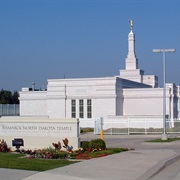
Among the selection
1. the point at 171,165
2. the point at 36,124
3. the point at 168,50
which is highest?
the point at 168,50

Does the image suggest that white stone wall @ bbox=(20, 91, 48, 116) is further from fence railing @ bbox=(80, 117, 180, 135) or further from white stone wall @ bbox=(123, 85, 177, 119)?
fence railing @ bbox=(80, 117, 180, 135)

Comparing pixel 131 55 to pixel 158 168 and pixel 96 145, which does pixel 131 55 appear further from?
pixel 158 168

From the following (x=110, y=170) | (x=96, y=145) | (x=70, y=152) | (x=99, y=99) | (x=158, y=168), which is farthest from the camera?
(x=99, y=99)

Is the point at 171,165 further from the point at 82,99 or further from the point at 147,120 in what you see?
the point at 82,99

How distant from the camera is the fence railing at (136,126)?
42.0 m

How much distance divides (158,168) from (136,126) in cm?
2947

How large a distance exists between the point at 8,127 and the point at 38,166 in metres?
8.25

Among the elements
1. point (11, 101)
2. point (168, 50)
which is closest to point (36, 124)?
point (168, 50)

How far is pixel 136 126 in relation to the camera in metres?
43.9

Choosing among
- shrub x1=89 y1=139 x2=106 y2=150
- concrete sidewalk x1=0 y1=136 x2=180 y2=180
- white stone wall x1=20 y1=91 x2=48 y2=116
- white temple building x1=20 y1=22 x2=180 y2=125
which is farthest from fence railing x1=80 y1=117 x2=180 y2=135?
concrete sidewalk x1=0 y1=136 x2=180 y2=180

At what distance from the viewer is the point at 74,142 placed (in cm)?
2033

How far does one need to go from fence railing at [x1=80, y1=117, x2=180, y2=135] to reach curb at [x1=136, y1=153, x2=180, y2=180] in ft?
76.9

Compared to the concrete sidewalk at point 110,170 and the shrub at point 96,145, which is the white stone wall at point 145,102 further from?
the concrete sidewalk at point 110,170

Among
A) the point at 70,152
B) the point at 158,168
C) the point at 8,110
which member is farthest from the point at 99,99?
the point at 158,168
